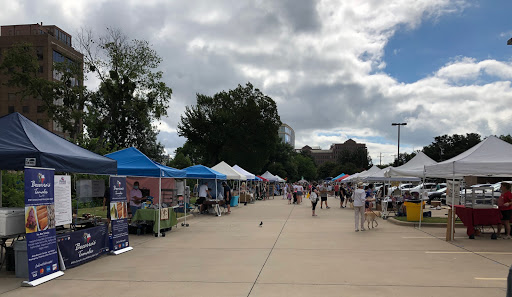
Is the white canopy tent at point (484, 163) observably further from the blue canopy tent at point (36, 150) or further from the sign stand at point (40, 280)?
the sign stand at point (40, 280)

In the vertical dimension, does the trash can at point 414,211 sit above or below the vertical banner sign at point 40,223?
below

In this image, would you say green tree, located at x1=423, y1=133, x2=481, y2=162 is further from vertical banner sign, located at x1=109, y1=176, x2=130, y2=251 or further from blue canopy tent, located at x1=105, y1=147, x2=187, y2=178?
vertical banner sign, located at x1=109, y1=176, x2=130, y2=251

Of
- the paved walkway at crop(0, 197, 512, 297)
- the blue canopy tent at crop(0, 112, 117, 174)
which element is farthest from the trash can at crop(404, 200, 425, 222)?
the blue canopy tent at crop(0, 112, 117, 174)

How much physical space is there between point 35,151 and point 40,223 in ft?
4.45

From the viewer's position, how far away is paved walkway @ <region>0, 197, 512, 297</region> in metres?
6.95

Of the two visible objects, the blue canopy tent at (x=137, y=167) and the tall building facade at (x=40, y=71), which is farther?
the tall building facade at (x=40, y=71)

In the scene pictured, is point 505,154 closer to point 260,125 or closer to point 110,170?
point 110,170

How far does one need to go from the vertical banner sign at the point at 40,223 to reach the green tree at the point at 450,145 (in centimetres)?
7771

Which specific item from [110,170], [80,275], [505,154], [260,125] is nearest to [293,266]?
[80,275]

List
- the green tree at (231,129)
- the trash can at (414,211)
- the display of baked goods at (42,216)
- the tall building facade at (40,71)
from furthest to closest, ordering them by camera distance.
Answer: the tall building facade at (40,71)
the green tree at (231,129)
the trash can at (414,211)
the display of baked goods at (42,216)

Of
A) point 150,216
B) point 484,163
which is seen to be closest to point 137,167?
point 150,216

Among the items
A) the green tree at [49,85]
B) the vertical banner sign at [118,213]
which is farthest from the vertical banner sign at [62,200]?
the green tree at [49,85]

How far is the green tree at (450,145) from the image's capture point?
76.5 m

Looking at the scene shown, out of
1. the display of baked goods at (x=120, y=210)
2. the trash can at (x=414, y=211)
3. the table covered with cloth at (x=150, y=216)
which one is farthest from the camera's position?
the trash can at (x=414, y=211)
